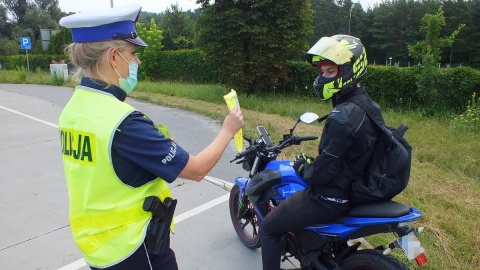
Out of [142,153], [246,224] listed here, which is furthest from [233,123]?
[246,224]

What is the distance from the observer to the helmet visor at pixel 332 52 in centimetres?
238

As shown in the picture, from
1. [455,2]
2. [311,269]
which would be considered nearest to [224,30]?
[311,269]

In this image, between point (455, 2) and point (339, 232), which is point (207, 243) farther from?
point (455, 2)

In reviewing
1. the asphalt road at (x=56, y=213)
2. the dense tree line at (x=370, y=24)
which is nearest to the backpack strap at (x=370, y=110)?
the asphalt road at (x=56, y=213)

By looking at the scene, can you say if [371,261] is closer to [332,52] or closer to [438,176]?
[332,52]

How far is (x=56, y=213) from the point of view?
436 cm

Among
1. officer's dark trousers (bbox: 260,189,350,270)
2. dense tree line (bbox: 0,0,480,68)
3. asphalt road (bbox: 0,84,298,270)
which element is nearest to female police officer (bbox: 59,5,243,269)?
officer's dark trousers (bbox: 260,189,350,270)

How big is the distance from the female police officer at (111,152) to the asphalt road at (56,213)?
180 cm

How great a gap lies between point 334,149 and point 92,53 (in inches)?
54.7

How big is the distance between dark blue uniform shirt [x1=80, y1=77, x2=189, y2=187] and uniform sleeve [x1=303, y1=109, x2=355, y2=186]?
909 millimetres

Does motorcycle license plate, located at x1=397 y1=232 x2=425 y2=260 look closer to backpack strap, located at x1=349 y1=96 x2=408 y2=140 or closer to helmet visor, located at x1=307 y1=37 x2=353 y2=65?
backpack strap, located at x1=349 y1=96 x2=408 y2=140

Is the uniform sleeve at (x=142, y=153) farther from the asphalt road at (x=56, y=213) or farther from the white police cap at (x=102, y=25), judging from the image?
the asphalt road at (x=56, y=213)

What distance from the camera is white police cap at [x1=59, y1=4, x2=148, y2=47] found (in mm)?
1604

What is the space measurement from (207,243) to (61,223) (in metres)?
1.69
